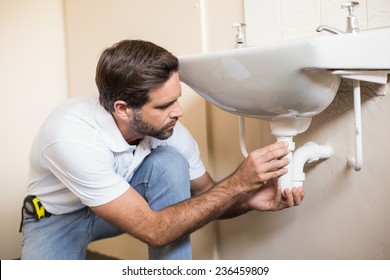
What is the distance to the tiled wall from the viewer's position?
0.87 metres

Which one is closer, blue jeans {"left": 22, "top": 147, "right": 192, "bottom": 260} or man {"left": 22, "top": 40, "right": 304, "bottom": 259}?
man {"left": 22, "top": 40, "right": 304, "bottom": 259}

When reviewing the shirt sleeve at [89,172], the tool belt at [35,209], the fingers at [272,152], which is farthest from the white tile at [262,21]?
the tool belt at [35,209]

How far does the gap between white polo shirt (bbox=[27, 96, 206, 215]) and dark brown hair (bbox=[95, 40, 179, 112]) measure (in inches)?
2.9

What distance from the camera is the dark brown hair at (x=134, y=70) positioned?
34.2 inches

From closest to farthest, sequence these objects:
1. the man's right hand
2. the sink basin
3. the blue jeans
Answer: the sink basin
the man's right hand
the blue jeans

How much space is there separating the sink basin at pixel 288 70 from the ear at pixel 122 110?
170mm

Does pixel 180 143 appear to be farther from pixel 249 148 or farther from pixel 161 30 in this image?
pixel 161 30

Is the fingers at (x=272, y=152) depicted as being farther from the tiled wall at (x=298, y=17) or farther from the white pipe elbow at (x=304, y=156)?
the tiled wall at (x=298, y=17)

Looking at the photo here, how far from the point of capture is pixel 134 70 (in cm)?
87

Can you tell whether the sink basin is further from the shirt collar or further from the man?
the shirt collar

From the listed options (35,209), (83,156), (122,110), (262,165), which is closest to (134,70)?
(122,110)

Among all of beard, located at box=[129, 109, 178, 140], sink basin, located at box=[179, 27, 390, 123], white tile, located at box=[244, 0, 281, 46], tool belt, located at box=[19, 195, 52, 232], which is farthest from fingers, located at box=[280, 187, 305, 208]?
tool belt, located at box=[19, 195, 52, 232]

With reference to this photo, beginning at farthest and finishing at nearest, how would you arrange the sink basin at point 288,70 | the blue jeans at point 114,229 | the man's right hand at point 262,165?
the blue jeans at point 114,229 < the man's right hand at point 262,165 < the sink basin at point 288,70

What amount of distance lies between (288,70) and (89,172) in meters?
0.43
